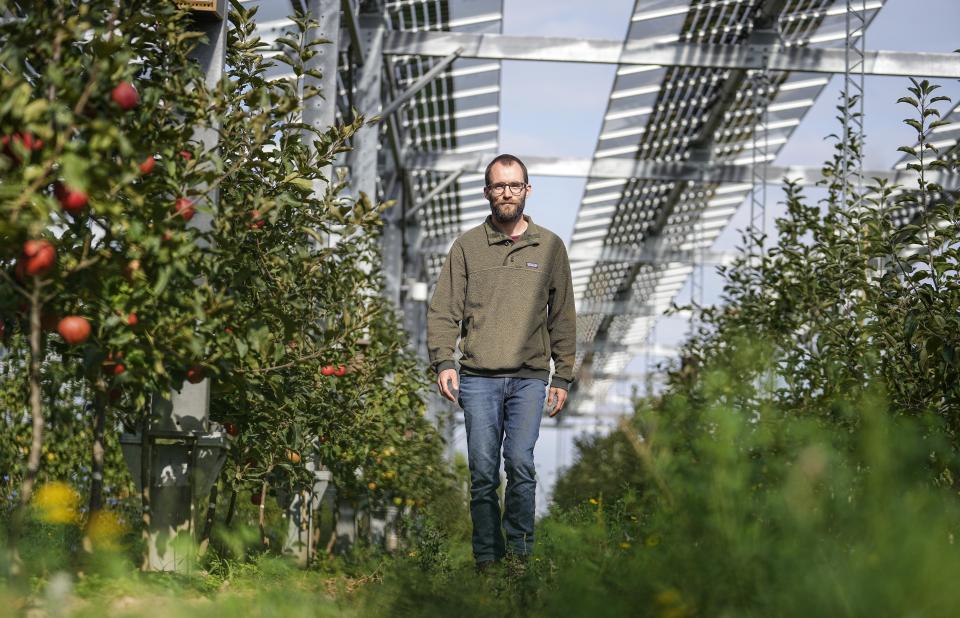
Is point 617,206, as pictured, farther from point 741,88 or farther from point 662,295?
point 662,295

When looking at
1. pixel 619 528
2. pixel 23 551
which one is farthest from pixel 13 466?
pixel 619 528

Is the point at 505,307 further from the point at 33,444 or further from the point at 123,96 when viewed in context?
the point at 33,444

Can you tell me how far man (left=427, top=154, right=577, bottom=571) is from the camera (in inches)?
165

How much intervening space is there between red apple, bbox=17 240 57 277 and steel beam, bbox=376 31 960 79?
1074cm

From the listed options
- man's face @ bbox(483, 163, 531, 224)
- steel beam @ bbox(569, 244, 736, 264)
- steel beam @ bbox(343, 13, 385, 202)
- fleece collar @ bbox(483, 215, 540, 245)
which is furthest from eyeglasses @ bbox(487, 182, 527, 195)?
steel beam @ bbox(569, 244, 736, 264)

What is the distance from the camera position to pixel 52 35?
2322 mm

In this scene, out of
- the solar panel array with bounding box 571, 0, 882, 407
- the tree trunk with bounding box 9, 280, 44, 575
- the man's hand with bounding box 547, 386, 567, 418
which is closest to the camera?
the tree trunk with bounding box 9, 280, 44, 575

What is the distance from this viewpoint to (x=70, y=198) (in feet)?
7.59

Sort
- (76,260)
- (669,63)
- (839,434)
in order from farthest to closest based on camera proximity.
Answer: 1. (669,63)
2. (76,260)
3. (839,434)

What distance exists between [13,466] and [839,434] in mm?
4245

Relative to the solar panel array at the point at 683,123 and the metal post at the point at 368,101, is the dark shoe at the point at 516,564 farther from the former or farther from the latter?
the metal post at the point at 368,101

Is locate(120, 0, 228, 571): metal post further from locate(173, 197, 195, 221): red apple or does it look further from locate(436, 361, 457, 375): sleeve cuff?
locate(436, 361, 457, 375): sleeve cuff

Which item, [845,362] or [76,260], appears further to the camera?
[845,362]

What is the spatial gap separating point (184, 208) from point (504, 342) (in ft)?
6.04
